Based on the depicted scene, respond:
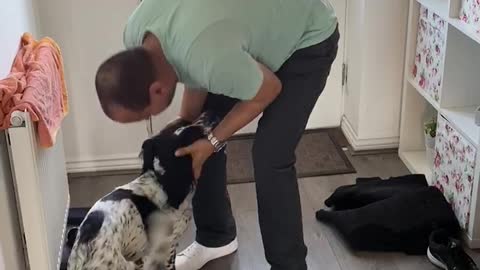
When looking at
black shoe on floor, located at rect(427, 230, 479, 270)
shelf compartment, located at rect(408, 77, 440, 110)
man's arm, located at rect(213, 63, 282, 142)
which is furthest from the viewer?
shelf compartment, located at rect(408, 77, 440, 110)

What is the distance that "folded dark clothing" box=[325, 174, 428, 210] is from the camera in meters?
2.57

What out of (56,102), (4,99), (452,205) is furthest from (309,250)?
(4,99)

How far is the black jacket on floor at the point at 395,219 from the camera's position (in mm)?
2381

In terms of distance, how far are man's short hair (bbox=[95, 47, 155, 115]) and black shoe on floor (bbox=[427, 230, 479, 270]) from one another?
1110 mm

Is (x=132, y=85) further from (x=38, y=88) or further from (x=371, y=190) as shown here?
(x=371, y=190)

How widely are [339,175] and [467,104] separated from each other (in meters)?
0.58

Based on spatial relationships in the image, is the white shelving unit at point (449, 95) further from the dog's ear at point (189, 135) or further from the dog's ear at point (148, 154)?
the dog's ear at point (148, 154)

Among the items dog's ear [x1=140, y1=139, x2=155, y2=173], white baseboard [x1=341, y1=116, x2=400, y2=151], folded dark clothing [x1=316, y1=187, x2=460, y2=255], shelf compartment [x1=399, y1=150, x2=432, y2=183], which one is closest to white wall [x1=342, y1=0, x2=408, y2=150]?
white baseboard [x1=341, y1=116, x2=400, y2=151]

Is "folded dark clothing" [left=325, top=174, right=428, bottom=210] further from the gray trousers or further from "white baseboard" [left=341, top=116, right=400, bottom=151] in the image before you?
the gray trousers

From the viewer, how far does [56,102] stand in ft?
6.75

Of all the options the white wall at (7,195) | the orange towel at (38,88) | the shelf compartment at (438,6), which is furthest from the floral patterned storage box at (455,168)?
the white wall at (7,195)

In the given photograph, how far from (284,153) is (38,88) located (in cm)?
67

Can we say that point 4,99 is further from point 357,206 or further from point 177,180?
point 357,206

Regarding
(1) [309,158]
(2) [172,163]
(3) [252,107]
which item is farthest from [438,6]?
(2) [172,163]
